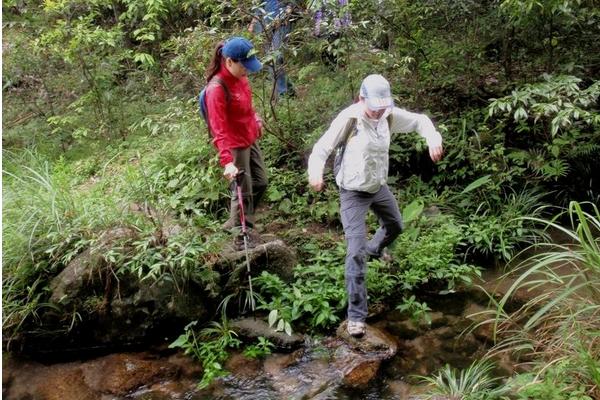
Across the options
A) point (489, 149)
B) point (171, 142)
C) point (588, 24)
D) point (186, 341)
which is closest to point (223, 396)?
point (186, 341)

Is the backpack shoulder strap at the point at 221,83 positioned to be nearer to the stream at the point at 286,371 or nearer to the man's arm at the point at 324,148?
the man's arm at the point at 324,148

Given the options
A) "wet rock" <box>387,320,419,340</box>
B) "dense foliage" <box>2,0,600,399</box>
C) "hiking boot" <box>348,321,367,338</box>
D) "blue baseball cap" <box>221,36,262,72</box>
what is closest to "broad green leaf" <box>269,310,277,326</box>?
"dense foliage" <box>2,0,600,399</box>


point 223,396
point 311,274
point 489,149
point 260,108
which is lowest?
point 223,396

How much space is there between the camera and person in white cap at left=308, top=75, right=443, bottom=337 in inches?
156

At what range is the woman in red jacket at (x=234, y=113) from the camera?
4.51 m

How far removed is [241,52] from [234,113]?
61 cm

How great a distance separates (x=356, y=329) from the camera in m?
4.38

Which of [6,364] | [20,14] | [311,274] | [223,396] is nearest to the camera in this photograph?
[223,396]

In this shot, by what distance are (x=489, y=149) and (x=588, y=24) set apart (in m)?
1.87

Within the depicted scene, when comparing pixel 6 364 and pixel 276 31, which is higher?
pixel 276 31

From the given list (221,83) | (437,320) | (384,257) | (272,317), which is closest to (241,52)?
(221,83)

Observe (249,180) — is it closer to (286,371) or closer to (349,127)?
(349,127)

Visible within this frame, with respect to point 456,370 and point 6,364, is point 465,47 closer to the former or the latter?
point 456,370

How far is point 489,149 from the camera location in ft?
21.7
